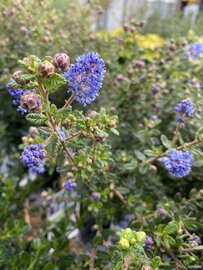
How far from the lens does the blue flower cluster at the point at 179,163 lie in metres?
0.68

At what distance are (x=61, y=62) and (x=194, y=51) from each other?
2.24 ft

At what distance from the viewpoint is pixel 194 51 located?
3.61 feet

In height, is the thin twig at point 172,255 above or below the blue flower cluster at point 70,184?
below

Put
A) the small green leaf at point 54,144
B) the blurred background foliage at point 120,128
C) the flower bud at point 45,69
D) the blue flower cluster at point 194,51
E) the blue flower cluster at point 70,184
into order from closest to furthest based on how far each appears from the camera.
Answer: the flower bud at point 45,69, the small green leaf at point 54,144, the blue flower cluster at point 70,184, the blurred background foliage at point 120,128, the blue flower cluster at point 194,51

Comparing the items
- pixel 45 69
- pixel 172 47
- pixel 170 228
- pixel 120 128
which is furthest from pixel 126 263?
pixel 172 47

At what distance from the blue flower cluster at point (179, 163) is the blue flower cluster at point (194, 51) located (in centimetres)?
50

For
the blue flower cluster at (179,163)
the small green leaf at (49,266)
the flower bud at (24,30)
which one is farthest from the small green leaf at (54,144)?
the flower bud at (24,30)

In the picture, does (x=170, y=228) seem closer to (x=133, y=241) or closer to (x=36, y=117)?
(x=133, y=241)

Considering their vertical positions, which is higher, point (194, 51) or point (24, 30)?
point (24, 30)

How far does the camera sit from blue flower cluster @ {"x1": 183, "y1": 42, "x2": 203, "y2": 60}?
42.6 inches

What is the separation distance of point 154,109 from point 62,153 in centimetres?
47

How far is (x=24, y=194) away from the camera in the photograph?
1.23 meters

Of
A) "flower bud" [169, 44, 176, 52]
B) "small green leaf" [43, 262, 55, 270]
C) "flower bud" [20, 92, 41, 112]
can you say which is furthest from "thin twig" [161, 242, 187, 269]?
"flower bud" [169, 44, 176, 52]

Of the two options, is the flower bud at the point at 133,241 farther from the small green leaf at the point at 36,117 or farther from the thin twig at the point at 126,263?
the small green leaf at the point at 36,117
